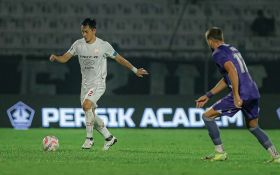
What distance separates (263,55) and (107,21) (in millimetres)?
5268

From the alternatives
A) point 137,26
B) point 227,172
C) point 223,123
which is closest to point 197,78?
point 223,123

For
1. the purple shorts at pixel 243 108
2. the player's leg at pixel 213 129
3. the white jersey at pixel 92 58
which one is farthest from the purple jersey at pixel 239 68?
the white jersey at pixel 92 58

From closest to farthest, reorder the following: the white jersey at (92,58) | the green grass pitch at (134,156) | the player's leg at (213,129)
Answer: the green grass pitch at (134,156)
the player's leg at (213,129)
the white jersey at (92,58)

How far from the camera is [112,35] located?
23.4 meters

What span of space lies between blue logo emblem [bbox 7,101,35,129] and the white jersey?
683cm

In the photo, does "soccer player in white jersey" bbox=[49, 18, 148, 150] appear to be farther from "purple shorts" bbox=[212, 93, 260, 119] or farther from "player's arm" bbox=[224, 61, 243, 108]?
"player's arm" bbox=[224, 61, 243, 108]

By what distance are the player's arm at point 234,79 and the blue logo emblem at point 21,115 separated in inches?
403

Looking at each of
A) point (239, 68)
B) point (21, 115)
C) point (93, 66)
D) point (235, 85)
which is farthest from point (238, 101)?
point (21, 115)

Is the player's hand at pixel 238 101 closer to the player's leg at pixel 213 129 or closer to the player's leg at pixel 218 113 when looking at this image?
the player's leg at pixel 218 113

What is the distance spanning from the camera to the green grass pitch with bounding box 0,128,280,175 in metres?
9.51

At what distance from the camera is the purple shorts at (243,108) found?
35.1 feet

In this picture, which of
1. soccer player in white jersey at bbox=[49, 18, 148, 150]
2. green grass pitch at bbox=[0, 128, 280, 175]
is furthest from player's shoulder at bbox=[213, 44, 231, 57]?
soccer player in white jersey at bbox=[49, 18, 148, 150]

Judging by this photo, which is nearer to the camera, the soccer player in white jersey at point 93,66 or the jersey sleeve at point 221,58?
the jersey sleeve at point 221,58

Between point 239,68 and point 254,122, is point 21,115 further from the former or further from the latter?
point 239,68
